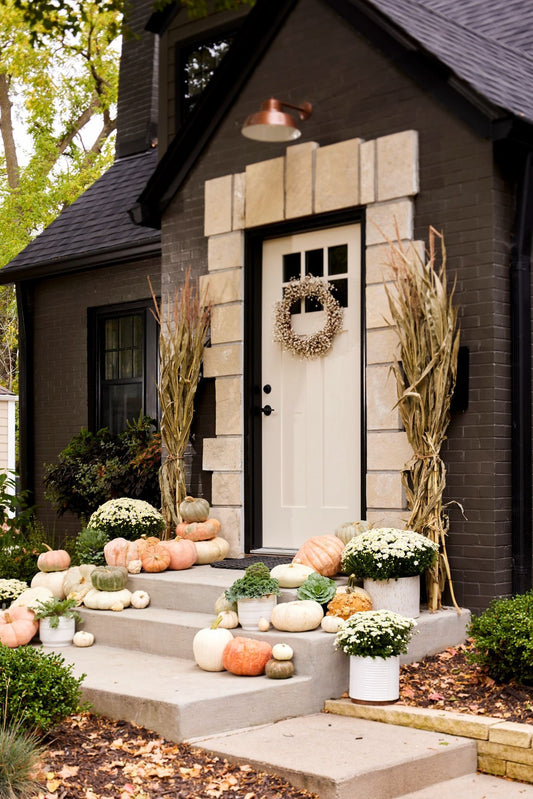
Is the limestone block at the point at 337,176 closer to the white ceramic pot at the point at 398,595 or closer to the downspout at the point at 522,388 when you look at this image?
the downspout at the point at 522,388

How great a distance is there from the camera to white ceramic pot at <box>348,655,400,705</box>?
5.23m

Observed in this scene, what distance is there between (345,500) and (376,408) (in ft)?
2.66

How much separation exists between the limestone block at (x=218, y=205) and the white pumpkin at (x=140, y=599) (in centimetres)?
292

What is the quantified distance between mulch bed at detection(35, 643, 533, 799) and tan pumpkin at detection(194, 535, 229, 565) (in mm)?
2213

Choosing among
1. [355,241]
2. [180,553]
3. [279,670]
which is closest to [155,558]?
[180,553]

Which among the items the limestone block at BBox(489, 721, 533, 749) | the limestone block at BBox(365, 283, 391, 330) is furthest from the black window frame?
the limestone block at BBox(489, 721, 533, 749)

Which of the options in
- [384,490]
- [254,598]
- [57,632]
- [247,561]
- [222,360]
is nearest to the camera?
[254,598]

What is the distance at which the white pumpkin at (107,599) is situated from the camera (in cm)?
667

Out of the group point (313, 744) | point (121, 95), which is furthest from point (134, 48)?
point (313, 744)

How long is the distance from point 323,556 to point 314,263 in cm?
229

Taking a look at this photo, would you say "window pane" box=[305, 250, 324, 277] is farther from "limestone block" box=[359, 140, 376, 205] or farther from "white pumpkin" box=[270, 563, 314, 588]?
"white pumpkin" box=[270, 563, 314, 588]

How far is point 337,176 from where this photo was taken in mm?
7090

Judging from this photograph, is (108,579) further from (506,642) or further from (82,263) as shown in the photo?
(82,263)

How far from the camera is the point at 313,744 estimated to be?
15.4ft
